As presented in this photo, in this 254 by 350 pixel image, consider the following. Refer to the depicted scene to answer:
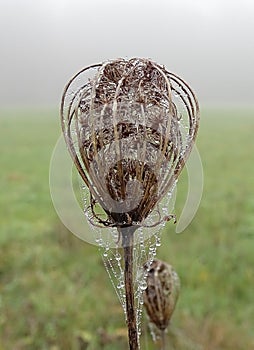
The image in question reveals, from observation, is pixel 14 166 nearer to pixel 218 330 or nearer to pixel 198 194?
pixel 218 330

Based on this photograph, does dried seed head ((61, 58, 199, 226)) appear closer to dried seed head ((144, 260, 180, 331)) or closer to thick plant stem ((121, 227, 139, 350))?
thick plant stem ((121, 227, 139, 350))

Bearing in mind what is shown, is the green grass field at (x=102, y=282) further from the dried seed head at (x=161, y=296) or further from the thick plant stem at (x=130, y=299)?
the thick plant stem at (x=130, y=299)

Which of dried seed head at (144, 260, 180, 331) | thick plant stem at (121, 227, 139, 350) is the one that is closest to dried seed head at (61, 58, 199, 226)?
thick plant stem at (121, 227, 139, 350)

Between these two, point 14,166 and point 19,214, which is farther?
point 14,166

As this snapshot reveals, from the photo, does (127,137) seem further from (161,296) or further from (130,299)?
(161,296)

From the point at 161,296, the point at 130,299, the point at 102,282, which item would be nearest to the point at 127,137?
the point at 130,299

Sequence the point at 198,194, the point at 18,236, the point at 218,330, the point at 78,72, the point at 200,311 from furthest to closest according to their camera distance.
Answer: the point at 18,236 → the point at 200,311 → the point at 218,330 → the point at 198,194 → the point at 78,72

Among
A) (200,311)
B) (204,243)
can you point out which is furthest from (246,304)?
(204,243)

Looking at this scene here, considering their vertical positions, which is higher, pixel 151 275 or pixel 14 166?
pixel 151 275
